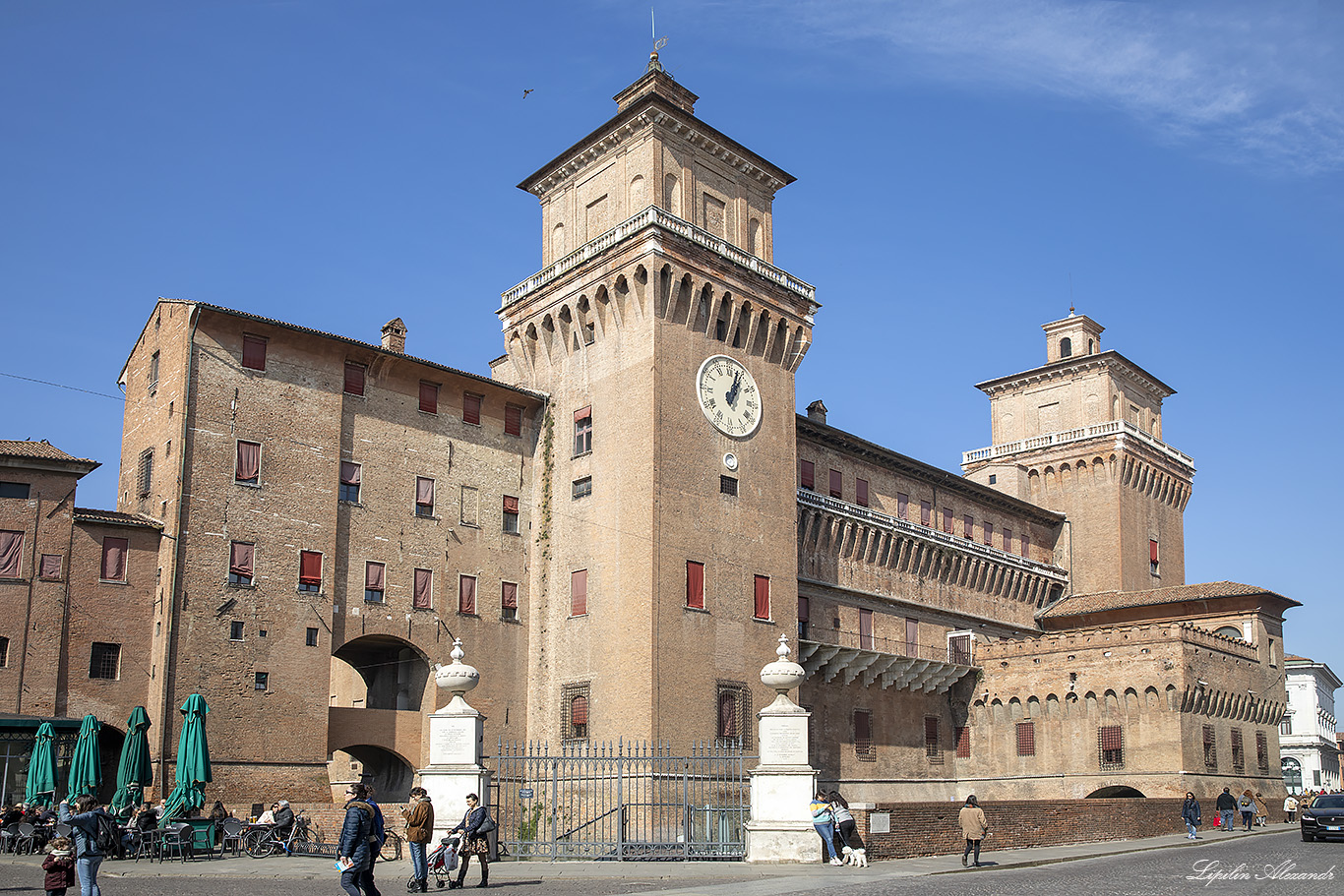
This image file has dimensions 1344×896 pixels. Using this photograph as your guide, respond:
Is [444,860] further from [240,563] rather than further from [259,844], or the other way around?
[240,563]

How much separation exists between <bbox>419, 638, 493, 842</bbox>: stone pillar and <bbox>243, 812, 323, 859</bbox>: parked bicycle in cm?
662

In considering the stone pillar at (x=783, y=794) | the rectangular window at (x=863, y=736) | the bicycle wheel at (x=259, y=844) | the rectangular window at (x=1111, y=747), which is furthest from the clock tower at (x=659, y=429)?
the rectangular window at (x=1111, y=747)

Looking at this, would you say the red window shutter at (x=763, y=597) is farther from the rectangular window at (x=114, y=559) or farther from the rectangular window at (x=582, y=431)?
the rectangular window at (x=114, y=559)

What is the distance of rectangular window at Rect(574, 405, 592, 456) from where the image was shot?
4162 cm

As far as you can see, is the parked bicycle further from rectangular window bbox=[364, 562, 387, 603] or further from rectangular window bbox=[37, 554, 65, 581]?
rectangular window bbox=[37, 554, 65, 581]

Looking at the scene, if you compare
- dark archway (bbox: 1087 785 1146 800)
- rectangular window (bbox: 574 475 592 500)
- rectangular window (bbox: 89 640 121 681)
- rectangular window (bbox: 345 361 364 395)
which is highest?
rectangular window (bbox: 345 361 364 395)

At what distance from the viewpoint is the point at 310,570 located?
35750mm

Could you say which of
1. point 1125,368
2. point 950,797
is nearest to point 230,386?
point 950,797

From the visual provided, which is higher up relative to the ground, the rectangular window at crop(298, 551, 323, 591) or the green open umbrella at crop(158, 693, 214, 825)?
the rectangular window at crop(298, 551, 323, 591)

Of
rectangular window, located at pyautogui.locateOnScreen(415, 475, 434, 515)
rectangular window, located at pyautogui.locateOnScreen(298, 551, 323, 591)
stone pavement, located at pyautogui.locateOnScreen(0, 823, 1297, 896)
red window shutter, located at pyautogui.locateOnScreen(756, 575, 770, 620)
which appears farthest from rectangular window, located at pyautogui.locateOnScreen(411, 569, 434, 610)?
stone pavement, located at pyautogui.locateOnScreen(0, 823, 1297, 896)

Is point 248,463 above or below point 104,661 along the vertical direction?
above

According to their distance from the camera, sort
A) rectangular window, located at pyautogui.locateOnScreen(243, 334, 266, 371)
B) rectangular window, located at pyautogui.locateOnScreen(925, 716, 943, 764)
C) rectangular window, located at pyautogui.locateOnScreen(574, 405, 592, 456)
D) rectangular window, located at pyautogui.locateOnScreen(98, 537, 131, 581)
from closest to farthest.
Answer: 1. rectangular window, located at pyautogui.locateOnScreen(98, 537, 131, 581)
2. rectangular window, located at pyautogui.locateOnScreen(243, 334, 266, 371)
3. rectangular window, located at pyautogui.locateOnScreen(574, 405, 592, 456)
4. rectangular window, located at pyautogui.locateOnScreen(925, 716, 943, 764)

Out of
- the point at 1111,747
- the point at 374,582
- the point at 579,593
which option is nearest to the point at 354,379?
the point at 374,582

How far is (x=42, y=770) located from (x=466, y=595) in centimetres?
1329
